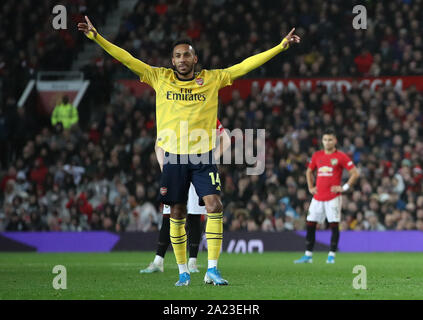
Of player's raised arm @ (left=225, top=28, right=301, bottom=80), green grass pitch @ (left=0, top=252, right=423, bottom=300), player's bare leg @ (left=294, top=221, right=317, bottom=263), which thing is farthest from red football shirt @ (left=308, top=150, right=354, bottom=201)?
player's raised arm @ (left=225, top=28, right=301, bottom=80)

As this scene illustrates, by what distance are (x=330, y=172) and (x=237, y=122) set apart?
7357 millimetres

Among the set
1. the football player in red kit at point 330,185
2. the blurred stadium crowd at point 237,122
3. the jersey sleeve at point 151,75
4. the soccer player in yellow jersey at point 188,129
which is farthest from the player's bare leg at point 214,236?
the blurred stadium crowd at point 237,122

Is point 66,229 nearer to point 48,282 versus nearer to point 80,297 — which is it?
point 48,282

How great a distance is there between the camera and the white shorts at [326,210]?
15414 millimetres

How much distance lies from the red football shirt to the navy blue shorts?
7028 millimetres

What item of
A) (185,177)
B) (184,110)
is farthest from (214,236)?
(184,110)

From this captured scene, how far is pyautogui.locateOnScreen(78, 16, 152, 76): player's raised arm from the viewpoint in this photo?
8570mm

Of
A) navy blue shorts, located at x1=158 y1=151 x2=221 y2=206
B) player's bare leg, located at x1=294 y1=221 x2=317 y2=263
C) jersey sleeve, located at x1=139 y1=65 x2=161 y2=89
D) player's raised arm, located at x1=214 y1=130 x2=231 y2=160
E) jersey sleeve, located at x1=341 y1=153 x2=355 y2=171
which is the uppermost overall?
jersey sleeve, located at x1=139 y1=65 x2=161 y2=89

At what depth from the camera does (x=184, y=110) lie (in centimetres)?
880

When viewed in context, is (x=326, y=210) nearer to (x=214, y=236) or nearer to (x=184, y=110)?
(x=214, y=236)

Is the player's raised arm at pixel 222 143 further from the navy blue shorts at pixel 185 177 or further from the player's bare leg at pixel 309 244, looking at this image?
the player's bare leg at pixel 309 244

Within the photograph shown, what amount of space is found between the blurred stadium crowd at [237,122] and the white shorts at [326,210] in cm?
473

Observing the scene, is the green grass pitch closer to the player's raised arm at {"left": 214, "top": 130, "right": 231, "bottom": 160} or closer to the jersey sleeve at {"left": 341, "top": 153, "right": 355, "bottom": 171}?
the player's raised arm at {"left": 214, "top": 130, "right": 231, "bottom": 160}
